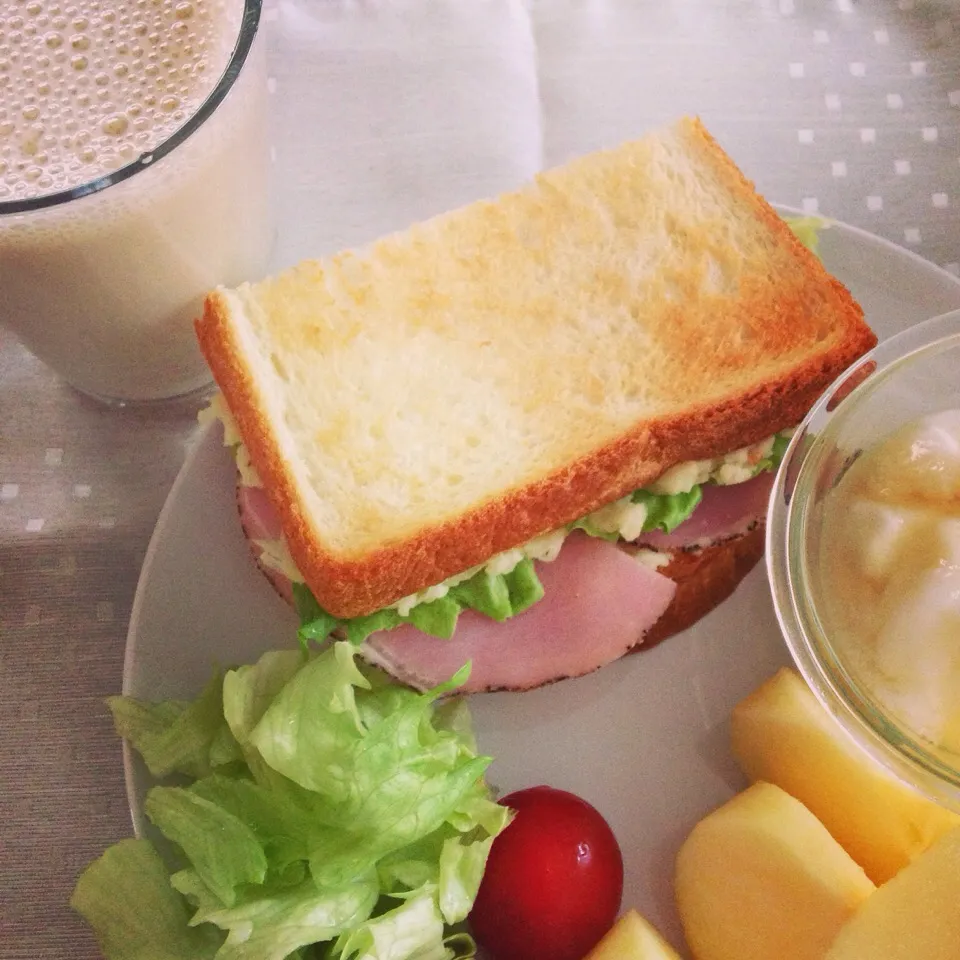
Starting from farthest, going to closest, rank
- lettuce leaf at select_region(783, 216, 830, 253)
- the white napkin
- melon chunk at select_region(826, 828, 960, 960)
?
the white napkin, lettuce leaf at select_region(783, 216, 830, 253), melon chunk at select_region(826, 828, 960, 960)

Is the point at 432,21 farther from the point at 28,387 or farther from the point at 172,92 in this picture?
the point at 28,387

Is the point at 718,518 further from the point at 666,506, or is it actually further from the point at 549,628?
the point at 549,628

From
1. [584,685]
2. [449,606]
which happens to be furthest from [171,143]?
[584,685]

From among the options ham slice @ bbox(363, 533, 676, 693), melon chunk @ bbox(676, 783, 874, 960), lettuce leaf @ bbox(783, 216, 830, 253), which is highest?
lettuce leaf @ bbox(783, 216, 830, 253)

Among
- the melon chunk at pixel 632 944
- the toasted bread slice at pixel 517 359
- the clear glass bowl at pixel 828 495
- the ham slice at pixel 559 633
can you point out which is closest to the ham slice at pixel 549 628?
the ham slice at pixel 559 633

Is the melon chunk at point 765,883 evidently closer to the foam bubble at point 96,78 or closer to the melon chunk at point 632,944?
the melon chunk at point 632,944

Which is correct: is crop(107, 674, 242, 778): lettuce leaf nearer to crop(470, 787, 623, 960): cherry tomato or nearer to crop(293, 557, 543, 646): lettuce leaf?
crop(293, 557, 543, 646): lettuce leaf

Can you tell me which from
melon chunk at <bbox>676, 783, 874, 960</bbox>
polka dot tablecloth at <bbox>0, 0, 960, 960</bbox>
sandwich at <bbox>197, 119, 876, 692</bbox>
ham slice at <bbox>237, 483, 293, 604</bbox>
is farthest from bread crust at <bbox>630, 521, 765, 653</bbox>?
polka dot tablecloth at <bbox>0, 0, 960, 960</bbox>
